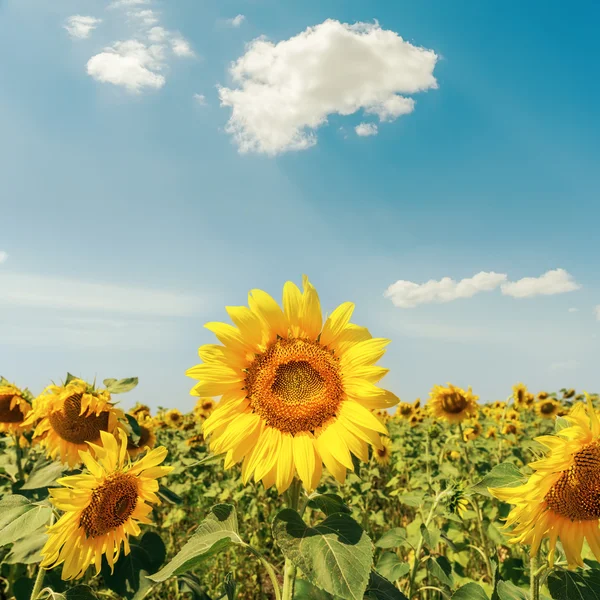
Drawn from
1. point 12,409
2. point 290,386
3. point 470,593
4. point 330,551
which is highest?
point 290,386

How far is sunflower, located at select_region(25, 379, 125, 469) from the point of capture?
3.21 meters

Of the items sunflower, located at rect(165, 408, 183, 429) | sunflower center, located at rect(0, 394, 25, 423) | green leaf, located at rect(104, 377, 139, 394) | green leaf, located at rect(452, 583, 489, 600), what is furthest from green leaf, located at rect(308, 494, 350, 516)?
sunflower, located at rect(165, 408, 183, 429)

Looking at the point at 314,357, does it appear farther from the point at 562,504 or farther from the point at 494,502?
the point at 494,502

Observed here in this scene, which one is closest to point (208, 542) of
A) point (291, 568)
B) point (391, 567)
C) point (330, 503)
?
point (291, 568)

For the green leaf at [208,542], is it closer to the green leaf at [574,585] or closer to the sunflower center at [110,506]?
the sunflower center at [110,506]

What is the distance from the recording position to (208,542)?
Answer: 1.70 metres

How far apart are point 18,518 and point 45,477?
743 mm

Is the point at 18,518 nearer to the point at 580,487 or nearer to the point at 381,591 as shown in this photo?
the point at 381,591

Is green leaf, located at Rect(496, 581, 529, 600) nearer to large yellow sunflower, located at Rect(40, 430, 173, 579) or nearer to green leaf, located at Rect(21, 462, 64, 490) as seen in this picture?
large yellow sunflower, located at Rect(40, 430, 173, 579)

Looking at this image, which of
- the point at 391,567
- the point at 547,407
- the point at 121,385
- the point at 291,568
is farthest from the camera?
the point at 547,407

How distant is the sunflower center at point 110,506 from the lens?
225 centimetres

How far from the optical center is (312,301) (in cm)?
187

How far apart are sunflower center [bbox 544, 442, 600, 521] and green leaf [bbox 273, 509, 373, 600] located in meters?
0.88

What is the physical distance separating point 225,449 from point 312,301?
60 cm
